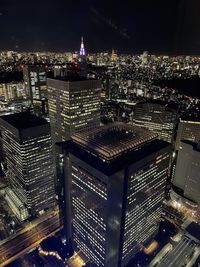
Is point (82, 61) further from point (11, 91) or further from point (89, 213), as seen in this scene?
point (11, 91)

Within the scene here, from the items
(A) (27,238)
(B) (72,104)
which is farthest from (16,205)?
(B) (72,104)

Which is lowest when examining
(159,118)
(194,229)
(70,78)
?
(194,229)

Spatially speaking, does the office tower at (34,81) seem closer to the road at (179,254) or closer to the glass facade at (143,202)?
the glass facade at (143,202)

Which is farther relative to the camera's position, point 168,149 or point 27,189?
point 27,189

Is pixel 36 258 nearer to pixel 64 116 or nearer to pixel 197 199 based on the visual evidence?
pixel 64 116

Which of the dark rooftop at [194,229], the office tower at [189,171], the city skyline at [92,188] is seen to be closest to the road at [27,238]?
the city skyline at [92,188]

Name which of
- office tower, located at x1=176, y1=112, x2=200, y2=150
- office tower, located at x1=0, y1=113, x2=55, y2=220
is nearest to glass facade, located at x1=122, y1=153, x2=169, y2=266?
office tower, located at x1=0, y1=113, x2=55, y2=220

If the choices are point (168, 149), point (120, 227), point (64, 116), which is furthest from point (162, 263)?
point (64, 116)
